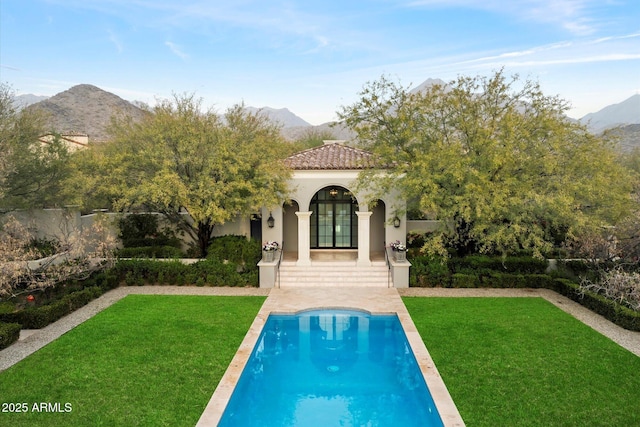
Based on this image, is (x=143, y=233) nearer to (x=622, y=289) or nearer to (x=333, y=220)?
(x=333, y=220)

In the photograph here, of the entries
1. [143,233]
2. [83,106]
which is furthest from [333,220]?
A: [83,106]

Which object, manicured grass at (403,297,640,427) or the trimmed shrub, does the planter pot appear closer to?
manicured grass at (403,297,640,427)

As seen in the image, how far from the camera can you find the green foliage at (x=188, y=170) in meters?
18.4

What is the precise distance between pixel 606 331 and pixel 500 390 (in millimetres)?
6152

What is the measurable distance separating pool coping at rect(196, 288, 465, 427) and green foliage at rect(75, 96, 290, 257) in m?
4.39

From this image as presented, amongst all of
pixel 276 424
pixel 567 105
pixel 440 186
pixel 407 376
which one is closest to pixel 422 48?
pixel 567 105

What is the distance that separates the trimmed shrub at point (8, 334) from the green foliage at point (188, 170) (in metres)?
7.05

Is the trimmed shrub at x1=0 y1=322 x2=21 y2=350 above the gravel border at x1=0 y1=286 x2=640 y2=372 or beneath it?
above

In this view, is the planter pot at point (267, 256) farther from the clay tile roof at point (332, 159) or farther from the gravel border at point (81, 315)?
the clay tile roof at point (332, 159)

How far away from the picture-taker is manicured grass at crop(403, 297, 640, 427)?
326 inches

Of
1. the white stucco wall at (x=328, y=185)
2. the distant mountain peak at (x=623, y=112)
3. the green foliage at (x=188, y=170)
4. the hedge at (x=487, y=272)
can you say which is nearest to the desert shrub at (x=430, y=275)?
the hedge at (x=487, y=272)

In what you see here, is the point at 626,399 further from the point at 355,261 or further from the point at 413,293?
the point at 355,261

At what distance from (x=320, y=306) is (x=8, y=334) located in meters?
9.23

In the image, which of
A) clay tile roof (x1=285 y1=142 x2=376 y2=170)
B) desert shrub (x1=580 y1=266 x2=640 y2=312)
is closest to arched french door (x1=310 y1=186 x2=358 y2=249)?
clay tile roof (x1=285 y1=142 x2=376 y2=170)
